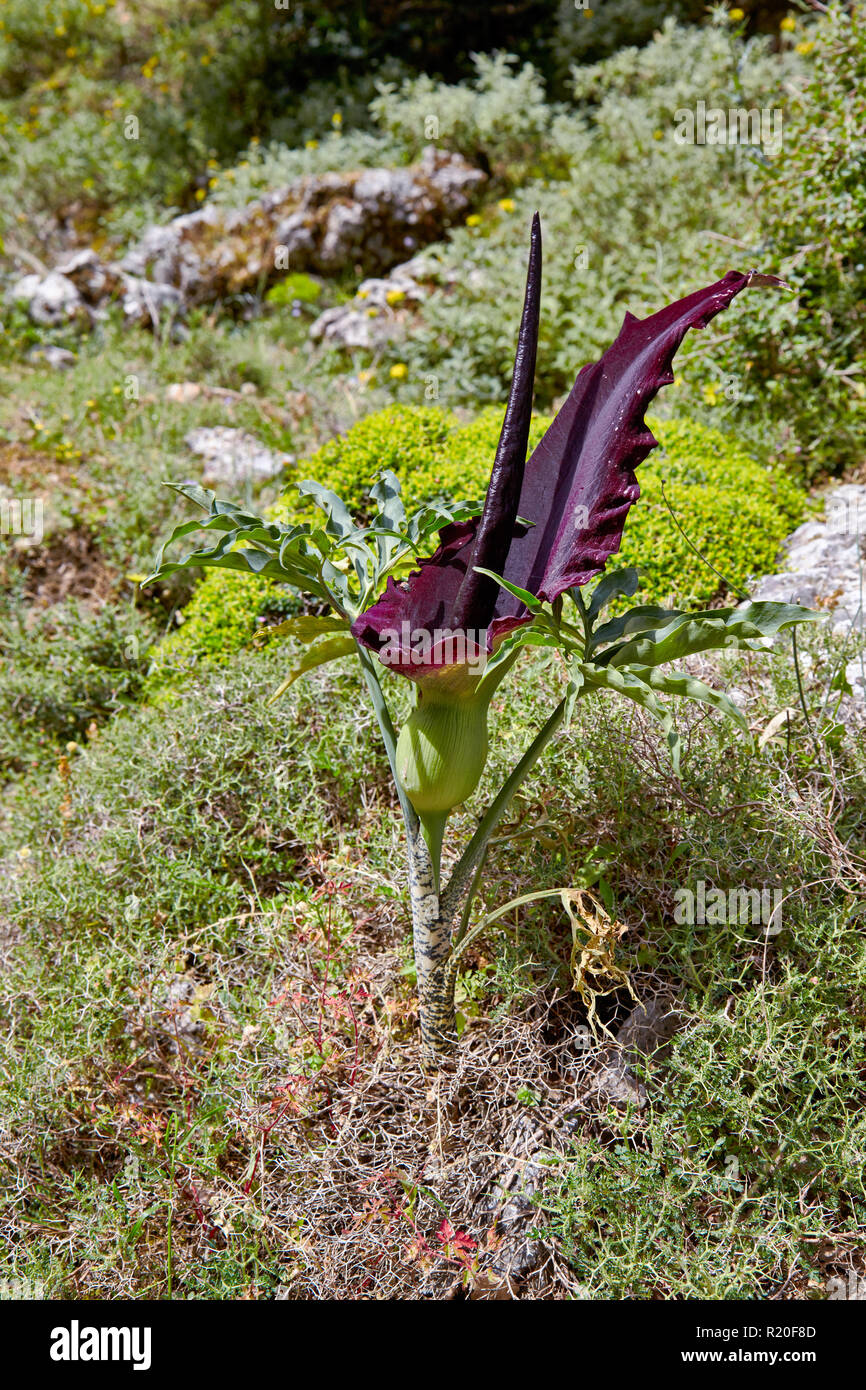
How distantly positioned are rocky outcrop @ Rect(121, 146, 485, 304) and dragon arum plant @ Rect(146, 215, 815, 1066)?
5.06 metres

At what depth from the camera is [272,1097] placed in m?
2.11

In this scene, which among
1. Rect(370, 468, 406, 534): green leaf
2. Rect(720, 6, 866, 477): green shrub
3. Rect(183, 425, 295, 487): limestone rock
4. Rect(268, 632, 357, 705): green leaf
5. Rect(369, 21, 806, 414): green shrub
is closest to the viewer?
Rect(268, 632, 357, 705): green leaf

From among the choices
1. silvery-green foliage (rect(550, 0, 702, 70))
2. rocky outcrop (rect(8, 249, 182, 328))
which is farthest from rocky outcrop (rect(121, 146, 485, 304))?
silvery-green foliage (rect(550, 0, 702, 70))

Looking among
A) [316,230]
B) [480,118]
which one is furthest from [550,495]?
[480,118]

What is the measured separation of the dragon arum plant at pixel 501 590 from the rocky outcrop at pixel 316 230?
506 cm

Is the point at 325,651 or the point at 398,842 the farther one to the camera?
the point at 398,842

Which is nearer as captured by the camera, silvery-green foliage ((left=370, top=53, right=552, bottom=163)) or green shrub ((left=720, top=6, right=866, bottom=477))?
green shrub ((left=720, top=6, right=866, bottom=477))

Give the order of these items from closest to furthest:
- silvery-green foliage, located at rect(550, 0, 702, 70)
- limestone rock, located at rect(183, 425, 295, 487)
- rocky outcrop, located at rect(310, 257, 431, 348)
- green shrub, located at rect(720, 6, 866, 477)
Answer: green shrub, located at rect(720, 6, 866, 477)
limestone rock, located at rect(183, 425, 295, 487)
rocky outcrop, located at rect(310, 257, 431, 348)
silvery-green foliage, located at rect(550, 0, 702, 70)

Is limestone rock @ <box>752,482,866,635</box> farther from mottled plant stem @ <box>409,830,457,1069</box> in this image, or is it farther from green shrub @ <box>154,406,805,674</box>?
mottled plant stem @ <box>409,830,457,1069</box>

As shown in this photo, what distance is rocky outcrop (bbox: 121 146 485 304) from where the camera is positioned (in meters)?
6.21

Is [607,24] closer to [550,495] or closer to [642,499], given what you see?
[642,499]

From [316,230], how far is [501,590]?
219 inches

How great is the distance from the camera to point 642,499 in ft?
11.6

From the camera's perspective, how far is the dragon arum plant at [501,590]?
143cm
